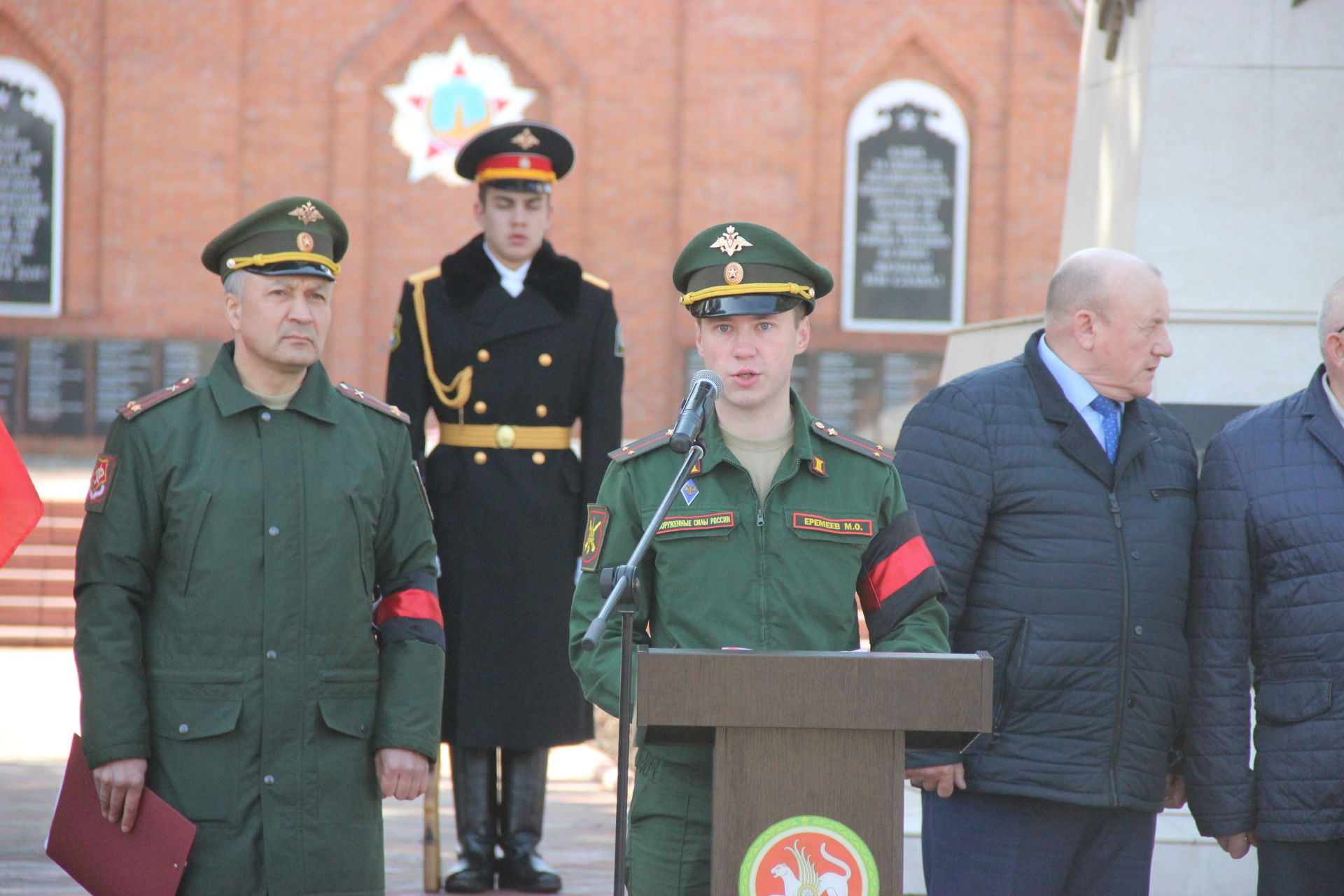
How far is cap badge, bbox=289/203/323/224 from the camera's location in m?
3.29

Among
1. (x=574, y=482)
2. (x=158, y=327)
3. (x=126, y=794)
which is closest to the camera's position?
(x=126, y=794)

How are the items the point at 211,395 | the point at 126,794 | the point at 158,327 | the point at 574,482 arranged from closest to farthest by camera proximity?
the point at 126,794
the point at 211,395
the point at 574,482
the point at 158,327

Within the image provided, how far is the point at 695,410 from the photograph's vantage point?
2375 millimetres

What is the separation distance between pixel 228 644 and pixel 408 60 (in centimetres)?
1593

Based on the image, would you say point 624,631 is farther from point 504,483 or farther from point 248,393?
point 504,483

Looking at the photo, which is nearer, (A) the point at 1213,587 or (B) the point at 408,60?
(A) the point at 1213,587

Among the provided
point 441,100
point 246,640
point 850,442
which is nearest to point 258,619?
point 246,640

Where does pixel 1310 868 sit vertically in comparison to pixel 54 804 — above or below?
above

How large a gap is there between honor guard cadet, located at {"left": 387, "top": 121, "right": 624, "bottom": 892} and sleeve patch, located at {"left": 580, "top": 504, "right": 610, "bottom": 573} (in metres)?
1.85

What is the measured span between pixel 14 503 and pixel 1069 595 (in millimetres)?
2172

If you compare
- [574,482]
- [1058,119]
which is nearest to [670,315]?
[1058,119]

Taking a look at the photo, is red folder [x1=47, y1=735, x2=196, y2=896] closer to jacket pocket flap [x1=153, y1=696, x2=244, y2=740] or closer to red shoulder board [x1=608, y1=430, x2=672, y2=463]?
jacket pocket flap [x1=153, y1=696, x2=244, y2=740]

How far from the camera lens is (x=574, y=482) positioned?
477 cm

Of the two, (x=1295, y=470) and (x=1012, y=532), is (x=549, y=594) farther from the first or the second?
(x=1295, y=470)
